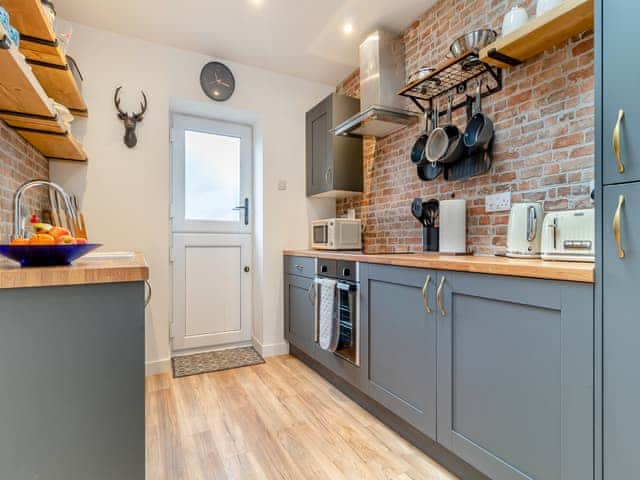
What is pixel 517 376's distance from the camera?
3.86 ft

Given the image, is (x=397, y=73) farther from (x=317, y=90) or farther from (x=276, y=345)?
(x=276, y=345)

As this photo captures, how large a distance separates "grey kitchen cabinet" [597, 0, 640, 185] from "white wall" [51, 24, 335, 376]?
249 centimetres

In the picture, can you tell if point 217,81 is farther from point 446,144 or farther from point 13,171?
point 446,144

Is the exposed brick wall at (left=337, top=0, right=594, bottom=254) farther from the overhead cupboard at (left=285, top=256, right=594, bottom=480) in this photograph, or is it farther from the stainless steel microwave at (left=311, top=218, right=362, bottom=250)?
the overhead cupboard at (left=285, top=256, right=594, bottom=480)

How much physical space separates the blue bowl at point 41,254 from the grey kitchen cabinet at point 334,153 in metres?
2.11

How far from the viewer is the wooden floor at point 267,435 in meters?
1.52

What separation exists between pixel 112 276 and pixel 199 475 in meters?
1.10

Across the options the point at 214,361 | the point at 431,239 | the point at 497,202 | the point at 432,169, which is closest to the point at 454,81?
the point at 432,169

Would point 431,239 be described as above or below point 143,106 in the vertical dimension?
below

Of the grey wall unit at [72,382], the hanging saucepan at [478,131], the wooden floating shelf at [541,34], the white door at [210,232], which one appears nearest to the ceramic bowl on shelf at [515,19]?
the wooden floating shelf at [541,34]

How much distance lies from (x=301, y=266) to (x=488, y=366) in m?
1.74

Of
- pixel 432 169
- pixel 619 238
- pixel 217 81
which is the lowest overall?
pixel 619 238

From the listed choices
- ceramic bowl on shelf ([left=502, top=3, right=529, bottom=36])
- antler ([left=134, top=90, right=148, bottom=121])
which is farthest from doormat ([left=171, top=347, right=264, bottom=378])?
ceramic bowl on shelf ([left=502, top=3, right=529, bottom=36])

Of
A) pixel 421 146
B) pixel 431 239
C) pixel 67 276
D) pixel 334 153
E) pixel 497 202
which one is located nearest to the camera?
pixel 67 276
